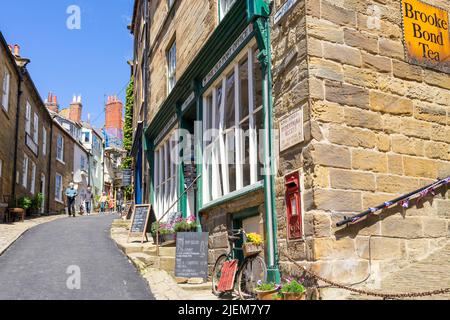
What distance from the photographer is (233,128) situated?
8.16 m

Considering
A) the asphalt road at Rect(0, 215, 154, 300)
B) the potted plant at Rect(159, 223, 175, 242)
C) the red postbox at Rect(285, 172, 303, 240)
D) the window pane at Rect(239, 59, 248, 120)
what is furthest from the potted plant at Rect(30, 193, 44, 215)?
the red postbox at Rect(285, 172, 303, 240)

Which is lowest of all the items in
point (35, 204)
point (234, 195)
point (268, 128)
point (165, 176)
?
A: point (234, 195)

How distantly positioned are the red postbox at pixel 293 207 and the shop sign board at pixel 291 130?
397mm

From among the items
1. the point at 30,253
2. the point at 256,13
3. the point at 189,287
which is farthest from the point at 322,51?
the point at 30,253

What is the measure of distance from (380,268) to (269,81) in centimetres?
280

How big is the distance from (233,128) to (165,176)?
5621 mm

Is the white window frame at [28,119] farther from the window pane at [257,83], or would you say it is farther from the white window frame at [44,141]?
the window pane at [257,83]

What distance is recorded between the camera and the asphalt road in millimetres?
6934

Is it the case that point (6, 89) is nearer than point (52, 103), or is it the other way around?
point (6, 89)

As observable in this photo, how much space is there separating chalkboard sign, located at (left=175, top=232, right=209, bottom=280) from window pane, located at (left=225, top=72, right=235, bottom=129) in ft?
6.61

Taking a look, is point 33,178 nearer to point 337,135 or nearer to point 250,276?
point 250,276

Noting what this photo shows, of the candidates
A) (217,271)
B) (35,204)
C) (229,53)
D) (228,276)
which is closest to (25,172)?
(35,204)

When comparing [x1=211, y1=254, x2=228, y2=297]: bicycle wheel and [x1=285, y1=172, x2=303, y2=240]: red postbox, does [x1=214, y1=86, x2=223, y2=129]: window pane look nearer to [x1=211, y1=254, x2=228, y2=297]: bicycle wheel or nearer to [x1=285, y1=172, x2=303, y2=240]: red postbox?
[x1=211, y1=254, x2=228, y2=297]: bicycle wheel
